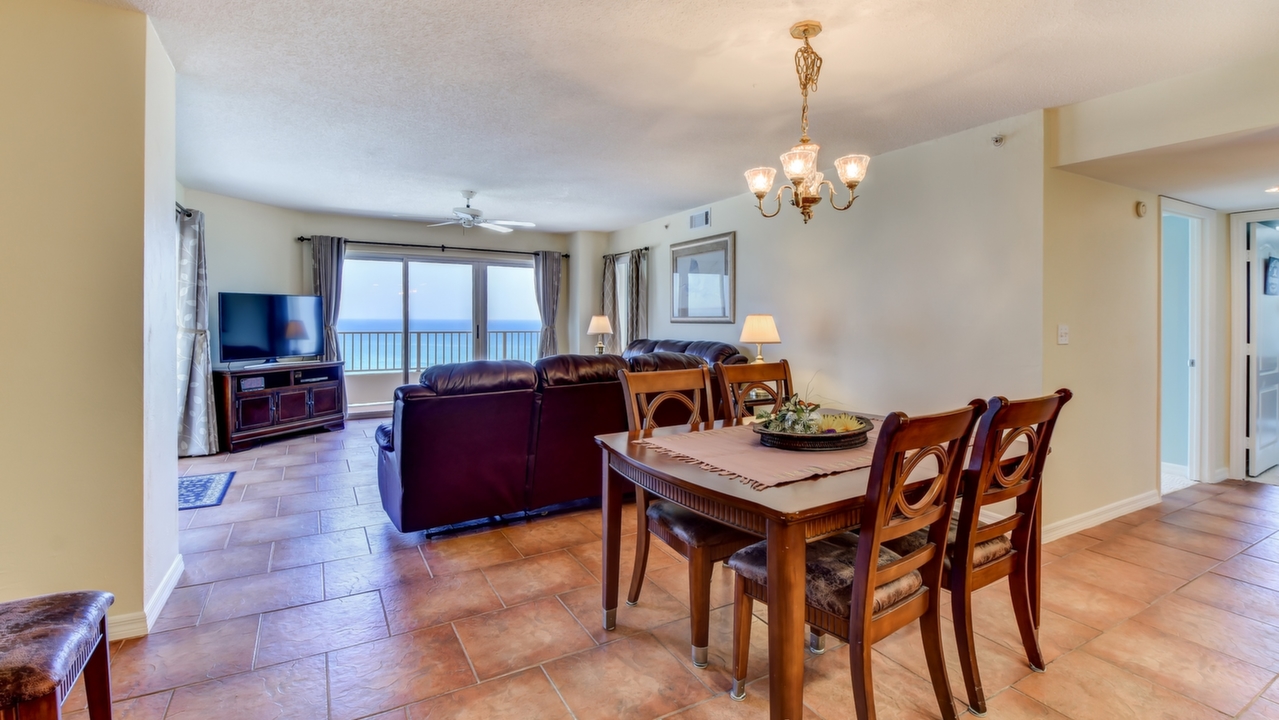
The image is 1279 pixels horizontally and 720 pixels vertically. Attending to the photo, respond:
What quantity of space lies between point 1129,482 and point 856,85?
3118 mm

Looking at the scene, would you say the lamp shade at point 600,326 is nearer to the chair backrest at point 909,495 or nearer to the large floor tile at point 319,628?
the large floor tile at point 319,628

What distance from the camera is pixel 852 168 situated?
2338 mm

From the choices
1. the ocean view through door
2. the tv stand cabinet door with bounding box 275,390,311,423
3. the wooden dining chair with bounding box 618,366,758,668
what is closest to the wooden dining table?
the wooden dining chair with bounding box 618,366,758,668

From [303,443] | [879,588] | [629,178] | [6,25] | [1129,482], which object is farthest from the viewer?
[303,443]

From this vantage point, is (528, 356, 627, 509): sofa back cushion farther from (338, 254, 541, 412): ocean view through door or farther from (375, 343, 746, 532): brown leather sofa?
(338, 254, 541, 412): ocean view through door

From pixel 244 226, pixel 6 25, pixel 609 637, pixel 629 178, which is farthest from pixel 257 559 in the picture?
pixel 244 226

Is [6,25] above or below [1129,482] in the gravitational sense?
above

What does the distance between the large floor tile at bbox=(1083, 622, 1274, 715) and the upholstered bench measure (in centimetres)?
302

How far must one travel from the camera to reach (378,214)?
6.68 meters

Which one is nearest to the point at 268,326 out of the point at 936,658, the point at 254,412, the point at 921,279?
the point at 254,412

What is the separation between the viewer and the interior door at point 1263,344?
4.26 meters

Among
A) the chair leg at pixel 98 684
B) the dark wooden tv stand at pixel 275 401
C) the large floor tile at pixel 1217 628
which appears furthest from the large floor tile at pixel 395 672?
the dark wooden tv stand at pixel 275 401

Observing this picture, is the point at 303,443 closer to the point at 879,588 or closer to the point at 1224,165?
the point at 879,588

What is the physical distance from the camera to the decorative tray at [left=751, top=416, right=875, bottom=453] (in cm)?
195
